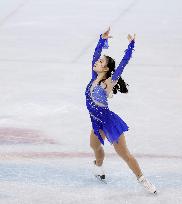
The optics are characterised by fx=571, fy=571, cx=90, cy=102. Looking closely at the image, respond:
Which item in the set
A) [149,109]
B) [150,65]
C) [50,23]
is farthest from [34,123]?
[50,23]

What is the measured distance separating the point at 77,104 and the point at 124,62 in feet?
9.39


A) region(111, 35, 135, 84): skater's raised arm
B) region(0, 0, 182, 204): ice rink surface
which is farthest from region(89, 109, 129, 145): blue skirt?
region(0, 0, 182, 204): ice rink surface

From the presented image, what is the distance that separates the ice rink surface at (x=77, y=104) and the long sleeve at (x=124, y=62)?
3.69 ft

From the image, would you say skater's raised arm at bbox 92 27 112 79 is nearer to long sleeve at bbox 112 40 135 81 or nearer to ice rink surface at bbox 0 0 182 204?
long sleeve at bbox 112 40 135 81

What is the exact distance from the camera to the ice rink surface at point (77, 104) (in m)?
5.51

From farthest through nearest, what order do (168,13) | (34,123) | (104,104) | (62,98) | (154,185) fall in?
1. (168,13)
2. (62,98)
3. (34,123)
4. (154,185)
5. (104,104)

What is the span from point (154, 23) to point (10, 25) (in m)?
3.09

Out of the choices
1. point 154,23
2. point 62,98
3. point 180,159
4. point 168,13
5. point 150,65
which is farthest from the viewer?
point 168,13

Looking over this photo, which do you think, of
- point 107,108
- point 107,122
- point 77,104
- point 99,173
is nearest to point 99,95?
point 107,108

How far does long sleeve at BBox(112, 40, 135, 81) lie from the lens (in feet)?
16.4

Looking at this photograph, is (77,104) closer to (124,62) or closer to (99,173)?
(99,173)

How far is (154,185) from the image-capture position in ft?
18.1

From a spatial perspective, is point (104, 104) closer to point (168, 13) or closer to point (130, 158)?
point (130, 158)

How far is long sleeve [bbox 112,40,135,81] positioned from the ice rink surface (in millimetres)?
1125
